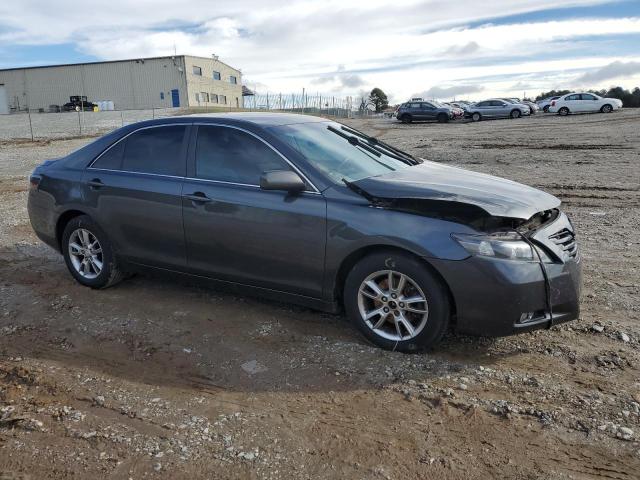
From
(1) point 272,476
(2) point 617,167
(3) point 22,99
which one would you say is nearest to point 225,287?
(1) point 272,476

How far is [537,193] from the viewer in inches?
166

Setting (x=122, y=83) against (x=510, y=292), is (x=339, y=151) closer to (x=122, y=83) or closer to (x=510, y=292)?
(x=510, y=292)

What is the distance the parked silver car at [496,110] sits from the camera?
39438 millimetres

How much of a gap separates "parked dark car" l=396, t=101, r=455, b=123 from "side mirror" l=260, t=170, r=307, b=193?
36.9 m

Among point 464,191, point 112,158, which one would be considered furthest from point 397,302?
point 112,158

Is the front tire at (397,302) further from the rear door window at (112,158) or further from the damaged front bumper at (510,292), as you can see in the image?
the rear door window at (112,158)

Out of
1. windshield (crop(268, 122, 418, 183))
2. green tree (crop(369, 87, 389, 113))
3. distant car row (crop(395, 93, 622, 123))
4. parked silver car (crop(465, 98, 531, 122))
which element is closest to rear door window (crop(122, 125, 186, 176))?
windshield (crop(268, 122, 418, 183))

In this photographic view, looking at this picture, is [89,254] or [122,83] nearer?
[89,254]

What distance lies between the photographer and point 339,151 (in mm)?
4629

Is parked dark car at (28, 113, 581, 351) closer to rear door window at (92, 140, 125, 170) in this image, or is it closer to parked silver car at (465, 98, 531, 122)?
rear door window at (92, 140, 125, 170)

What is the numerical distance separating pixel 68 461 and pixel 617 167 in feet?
42.4

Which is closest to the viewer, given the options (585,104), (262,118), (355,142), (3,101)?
(262,118)

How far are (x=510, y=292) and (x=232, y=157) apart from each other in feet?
7.96

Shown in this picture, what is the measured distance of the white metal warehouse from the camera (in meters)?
69.2
